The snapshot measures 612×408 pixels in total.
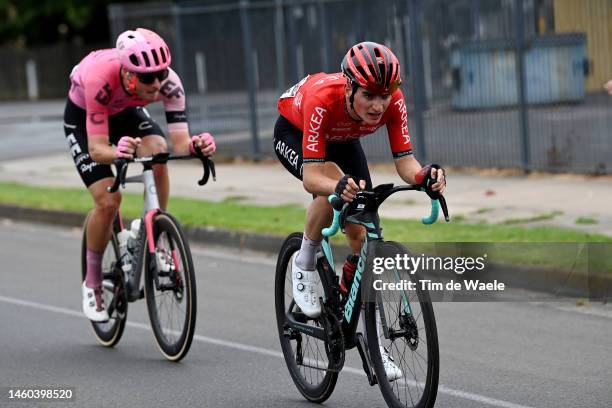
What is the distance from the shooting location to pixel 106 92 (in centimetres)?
765

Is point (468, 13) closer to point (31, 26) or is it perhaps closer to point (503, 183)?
point (503, 183)

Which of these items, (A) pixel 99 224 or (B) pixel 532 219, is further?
(B) pixel 532 219

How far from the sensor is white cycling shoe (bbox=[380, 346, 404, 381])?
5.93 meters

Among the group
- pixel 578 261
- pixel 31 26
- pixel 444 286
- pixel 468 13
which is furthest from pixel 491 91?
pixel 31 26

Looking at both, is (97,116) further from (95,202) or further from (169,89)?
(95,202)

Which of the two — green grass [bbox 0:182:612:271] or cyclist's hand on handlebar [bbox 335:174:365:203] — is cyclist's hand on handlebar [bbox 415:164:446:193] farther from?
green grass [bbox 0:182:612:271]

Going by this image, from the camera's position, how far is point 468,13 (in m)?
15.5

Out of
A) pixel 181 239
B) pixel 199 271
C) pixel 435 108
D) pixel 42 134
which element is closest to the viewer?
pixel 181 239

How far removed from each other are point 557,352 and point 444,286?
127cm

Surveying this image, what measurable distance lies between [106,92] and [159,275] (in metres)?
1.15

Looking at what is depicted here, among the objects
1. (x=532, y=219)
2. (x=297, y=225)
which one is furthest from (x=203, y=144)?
(x=532, y=219)

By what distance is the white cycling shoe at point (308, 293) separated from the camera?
21.4 feet

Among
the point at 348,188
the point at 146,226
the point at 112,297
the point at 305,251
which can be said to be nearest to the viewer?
the point at 348,188

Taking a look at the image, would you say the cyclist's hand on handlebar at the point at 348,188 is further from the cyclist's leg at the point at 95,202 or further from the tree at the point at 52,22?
the tree at the point at 52,22
